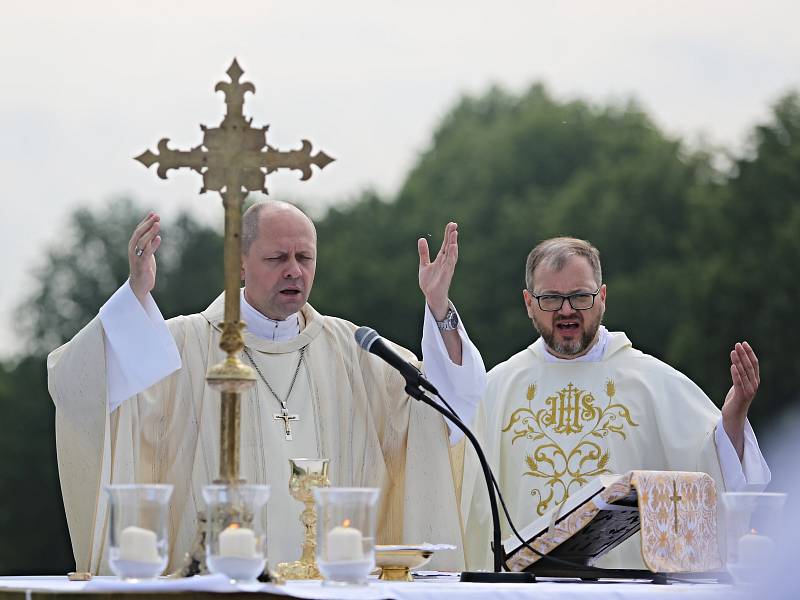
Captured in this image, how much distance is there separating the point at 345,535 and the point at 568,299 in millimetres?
3053

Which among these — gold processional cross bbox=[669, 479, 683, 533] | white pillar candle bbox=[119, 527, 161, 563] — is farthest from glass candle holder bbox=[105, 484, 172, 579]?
gold processional cross bbox=[669, 479, 683, 533]

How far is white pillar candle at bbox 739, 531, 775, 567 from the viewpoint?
16.1 ft

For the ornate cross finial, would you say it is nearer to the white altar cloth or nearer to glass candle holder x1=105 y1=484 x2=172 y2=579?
glass candle holder x1=105 y1=484 x2=172 y2=579

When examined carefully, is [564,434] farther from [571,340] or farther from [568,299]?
[568,299]

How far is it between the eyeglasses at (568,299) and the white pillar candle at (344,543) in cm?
301

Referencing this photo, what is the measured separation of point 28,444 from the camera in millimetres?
35344

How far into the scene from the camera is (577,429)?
7719mm

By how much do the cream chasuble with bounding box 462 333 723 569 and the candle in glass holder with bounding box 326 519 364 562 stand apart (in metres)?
2.71

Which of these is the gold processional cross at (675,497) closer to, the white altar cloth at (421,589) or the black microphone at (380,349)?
the white altar cloth at (421,589)

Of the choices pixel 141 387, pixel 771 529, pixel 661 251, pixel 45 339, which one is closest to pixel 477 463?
pixel 141 387

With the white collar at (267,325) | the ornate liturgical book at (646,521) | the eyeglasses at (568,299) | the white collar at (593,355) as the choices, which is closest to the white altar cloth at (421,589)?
the ornate liturgical book at (646,521)

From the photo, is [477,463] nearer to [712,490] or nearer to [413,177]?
[712,490]

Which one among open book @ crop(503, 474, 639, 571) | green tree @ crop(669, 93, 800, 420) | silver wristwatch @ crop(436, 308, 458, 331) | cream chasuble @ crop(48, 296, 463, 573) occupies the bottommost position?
open book @ crop(503, 474, 639, 571)

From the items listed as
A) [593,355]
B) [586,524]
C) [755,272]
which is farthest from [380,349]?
[755,272]
